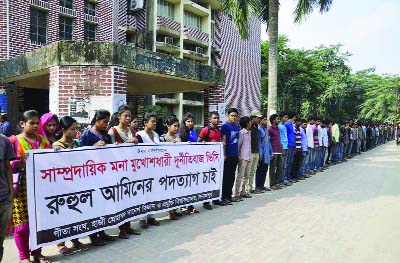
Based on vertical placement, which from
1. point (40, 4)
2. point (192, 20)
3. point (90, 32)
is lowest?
point (90, 32)

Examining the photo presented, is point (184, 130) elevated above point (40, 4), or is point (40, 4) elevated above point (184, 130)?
point (40, 4)

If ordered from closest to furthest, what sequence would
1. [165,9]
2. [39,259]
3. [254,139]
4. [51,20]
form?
[39,259] → [254,139] → [51,20] → [165,9]

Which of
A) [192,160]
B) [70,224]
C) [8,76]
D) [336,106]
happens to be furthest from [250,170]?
[336,106]

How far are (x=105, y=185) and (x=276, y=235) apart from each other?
96.6 inches

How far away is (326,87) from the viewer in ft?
126

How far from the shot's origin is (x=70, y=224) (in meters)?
4.37

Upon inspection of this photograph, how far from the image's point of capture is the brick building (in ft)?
24.9

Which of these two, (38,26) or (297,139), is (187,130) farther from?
(38,26)

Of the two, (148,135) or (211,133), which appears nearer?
(148,135)

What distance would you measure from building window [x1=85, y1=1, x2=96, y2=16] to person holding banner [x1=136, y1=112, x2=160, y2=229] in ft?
52.4

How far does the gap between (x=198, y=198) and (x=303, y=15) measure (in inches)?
432

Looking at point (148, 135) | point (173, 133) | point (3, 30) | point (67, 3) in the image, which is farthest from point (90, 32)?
point (148, 135)

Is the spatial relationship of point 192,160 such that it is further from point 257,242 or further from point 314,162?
point 314,162

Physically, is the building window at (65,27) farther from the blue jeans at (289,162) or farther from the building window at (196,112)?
the building window at (196,112)
